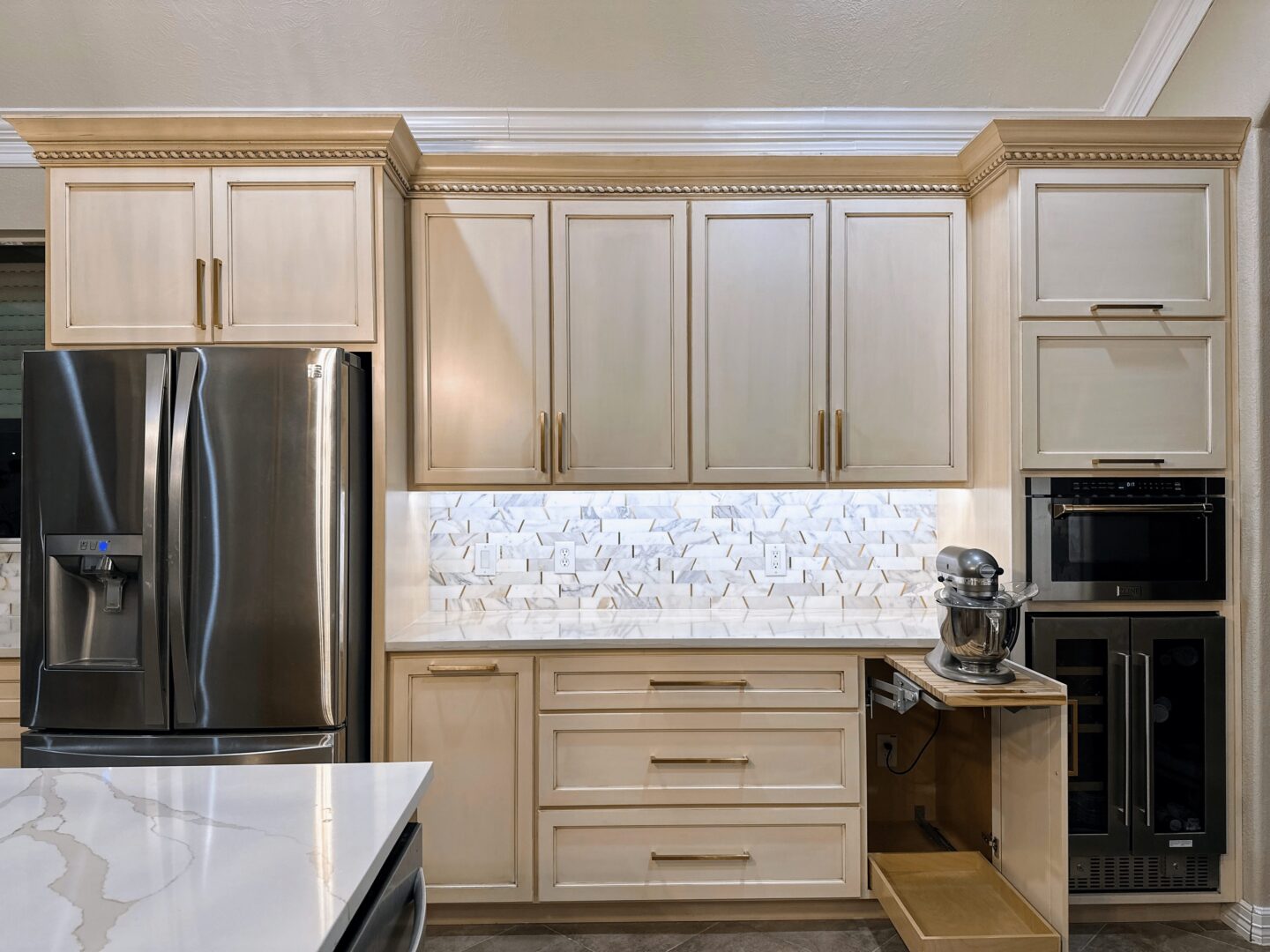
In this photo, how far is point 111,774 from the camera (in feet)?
3.85

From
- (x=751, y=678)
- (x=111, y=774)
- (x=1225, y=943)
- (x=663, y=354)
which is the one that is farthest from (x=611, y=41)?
(x=1225, y=943)

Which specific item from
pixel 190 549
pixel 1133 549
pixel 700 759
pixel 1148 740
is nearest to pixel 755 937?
pixel 700 759

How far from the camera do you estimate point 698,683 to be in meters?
2.50

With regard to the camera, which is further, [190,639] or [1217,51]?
[1217,51]

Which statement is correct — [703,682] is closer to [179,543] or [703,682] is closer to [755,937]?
[755,937]

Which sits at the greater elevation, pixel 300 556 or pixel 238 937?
pixel 300 556

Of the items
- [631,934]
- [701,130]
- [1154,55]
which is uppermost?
[1154,55]

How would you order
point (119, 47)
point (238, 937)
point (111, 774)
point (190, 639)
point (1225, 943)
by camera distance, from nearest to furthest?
point (238, 937) < point (111, 774) < point (190, 639) < point (1225, 943) < point (119, 47)

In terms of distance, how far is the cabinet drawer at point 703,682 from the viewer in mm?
2486

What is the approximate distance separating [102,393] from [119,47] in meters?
1.32

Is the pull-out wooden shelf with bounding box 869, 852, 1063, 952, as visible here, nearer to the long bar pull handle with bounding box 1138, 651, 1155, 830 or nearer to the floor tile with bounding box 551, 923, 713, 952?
the long bar pull handle with bounding box 1138, 651, 1155, 830

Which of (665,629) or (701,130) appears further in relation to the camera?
(701,130)

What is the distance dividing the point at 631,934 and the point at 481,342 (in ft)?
6.42

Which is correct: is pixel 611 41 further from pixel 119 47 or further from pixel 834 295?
pixel 119 47
